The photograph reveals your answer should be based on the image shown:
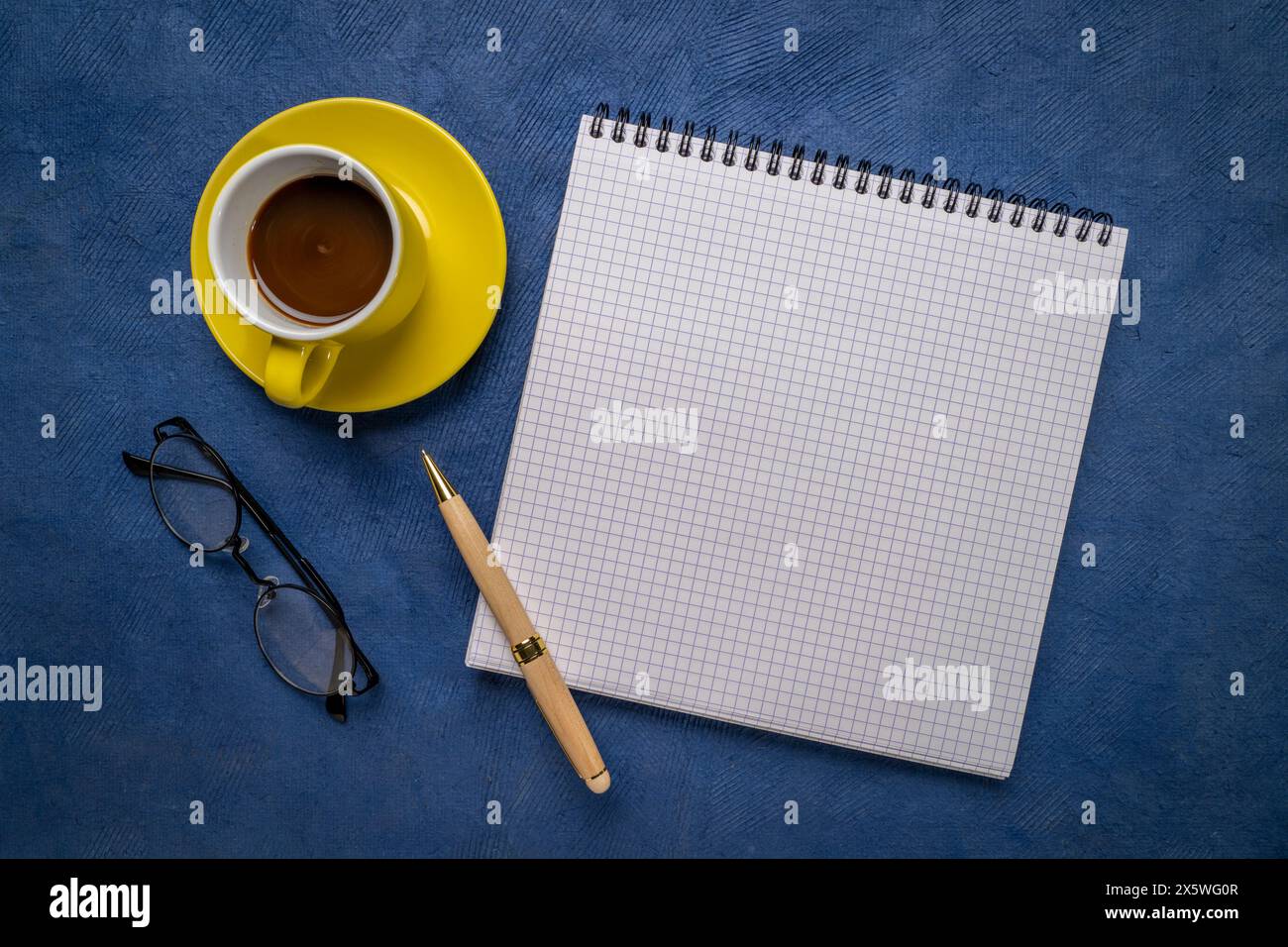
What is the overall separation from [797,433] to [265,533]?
53cm

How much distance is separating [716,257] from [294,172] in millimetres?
375

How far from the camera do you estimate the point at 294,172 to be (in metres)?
0.71

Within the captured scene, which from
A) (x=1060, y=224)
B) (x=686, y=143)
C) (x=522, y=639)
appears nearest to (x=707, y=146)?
(x=686, y=143)

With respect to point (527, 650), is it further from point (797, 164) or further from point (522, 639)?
point (797, 164)

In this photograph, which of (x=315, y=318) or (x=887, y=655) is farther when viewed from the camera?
(x=887, y=655)

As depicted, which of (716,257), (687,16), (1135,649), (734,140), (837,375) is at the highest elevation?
(687,16)

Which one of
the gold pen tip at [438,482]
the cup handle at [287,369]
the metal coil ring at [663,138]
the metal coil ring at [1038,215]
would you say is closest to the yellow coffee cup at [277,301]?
the cup handle at [287,369]

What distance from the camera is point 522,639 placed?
0.82 metres

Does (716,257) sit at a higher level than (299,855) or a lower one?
higher

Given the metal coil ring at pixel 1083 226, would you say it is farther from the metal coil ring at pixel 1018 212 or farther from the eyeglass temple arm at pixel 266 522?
the eyeglass temple arm at pixel 266 522

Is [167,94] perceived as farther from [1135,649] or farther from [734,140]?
[1135,649]

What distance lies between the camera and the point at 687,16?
2.77 feet

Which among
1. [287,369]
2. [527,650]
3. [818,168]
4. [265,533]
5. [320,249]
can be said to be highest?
[818,168]

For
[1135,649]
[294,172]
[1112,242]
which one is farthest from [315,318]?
[1135,649]
